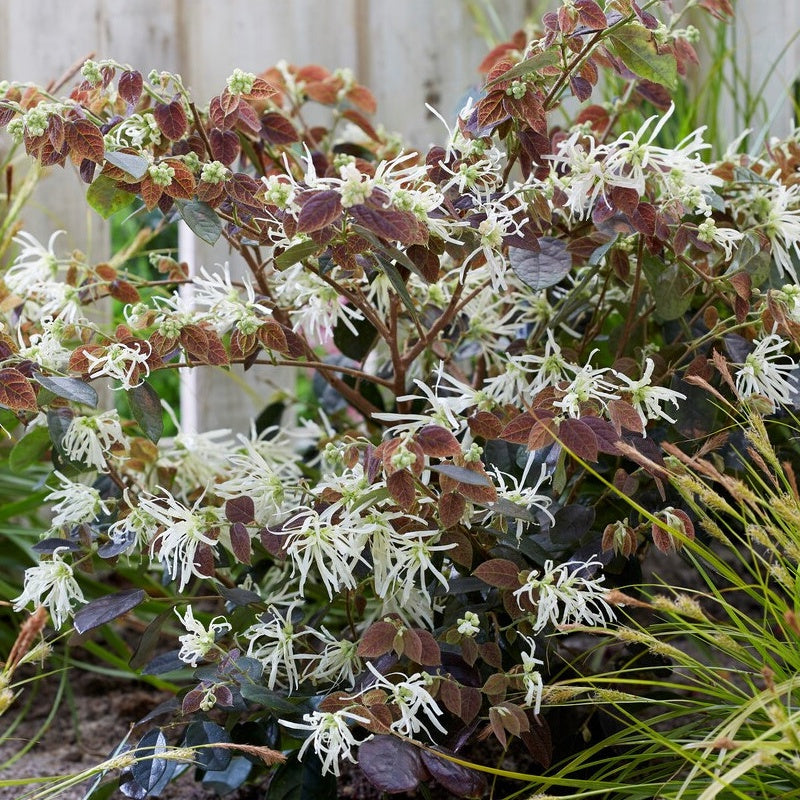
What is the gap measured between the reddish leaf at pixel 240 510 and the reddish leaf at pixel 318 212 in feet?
1.03

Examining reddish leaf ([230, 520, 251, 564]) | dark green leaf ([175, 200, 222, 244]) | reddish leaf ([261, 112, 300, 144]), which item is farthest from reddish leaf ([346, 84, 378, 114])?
reddish leaf ([230, 520, 251, 564])

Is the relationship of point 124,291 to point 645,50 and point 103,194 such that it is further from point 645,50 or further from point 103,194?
point 645,50

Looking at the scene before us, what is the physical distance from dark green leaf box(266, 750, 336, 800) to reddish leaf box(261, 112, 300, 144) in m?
0.71

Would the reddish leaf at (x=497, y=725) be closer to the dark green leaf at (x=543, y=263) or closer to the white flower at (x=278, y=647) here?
the white flower at (x=278, y=647)

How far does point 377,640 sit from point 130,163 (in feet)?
1.68

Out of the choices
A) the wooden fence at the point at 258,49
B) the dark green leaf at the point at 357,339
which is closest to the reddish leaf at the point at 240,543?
the dark green leaf at the point at 357,339

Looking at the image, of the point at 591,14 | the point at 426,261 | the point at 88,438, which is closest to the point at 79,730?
the point at 88,438

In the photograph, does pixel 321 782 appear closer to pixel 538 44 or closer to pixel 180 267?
pixel 180 267

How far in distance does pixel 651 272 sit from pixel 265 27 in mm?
1117

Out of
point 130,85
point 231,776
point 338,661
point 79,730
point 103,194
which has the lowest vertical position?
point 79,730

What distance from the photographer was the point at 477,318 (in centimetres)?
122

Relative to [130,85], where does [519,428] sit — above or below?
below

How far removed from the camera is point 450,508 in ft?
2.90

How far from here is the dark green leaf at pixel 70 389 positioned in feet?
2.97
